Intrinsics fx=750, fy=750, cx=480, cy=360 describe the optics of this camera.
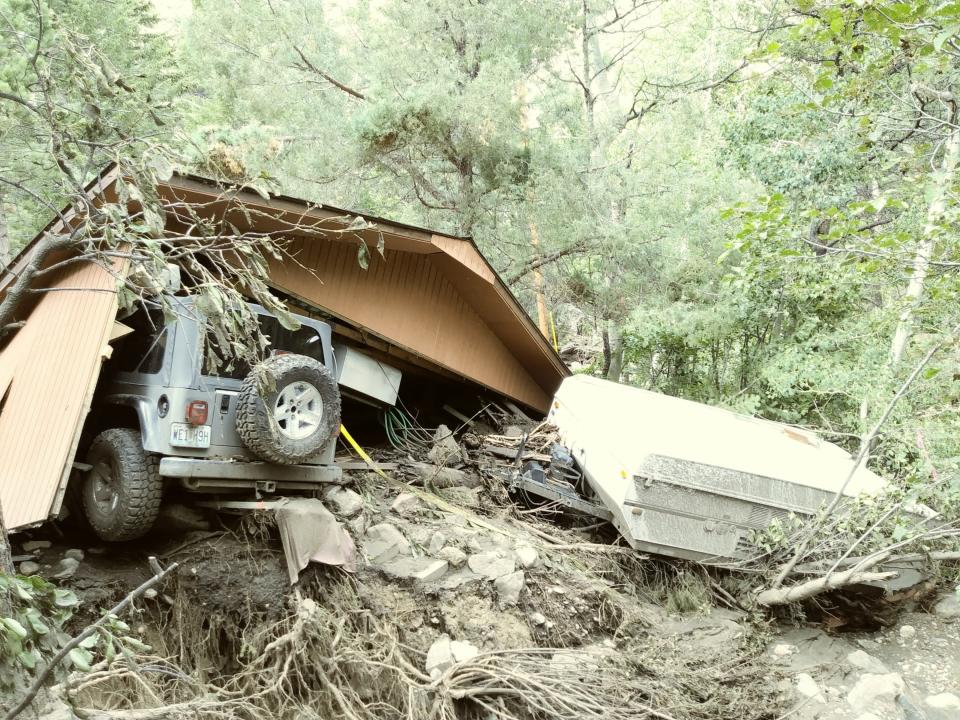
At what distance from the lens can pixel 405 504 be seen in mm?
8344

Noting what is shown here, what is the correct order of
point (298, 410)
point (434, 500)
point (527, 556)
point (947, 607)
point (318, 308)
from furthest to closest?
point (318, 308) < point (434, 500) < point (947, 607) < point (527, 556) < point (298, 410)

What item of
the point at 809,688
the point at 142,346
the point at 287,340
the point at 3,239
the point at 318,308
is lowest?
the point at 809,688

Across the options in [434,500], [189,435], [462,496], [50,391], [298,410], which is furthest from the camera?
[462,496]

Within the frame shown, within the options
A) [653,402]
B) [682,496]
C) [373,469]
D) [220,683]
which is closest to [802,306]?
[653,402]

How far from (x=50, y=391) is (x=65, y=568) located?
60.8 inches

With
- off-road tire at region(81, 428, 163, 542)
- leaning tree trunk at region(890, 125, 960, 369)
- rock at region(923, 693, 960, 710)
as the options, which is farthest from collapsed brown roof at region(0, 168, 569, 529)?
rock at region(923, 693, 960, 710)

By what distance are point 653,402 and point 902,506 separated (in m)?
3.70

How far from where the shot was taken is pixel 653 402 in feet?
33.3

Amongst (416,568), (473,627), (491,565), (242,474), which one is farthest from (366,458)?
(473,627)

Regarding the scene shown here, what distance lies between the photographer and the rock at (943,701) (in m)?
6.28

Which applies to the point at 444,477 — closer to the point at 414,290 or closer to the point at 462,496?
the point at 462,496

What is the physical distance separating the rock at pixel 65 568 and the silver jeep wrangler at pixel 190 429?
34 centimetres

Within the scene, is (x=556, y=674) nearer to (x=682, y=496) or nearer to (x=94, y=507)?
(x=682, y=496)

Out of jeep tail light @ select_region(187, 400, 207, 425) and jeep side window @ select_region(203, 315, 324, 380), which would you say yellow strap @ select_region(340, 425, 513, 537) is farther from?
jeep tail light @ select_region(187, 400, 207, 425)
